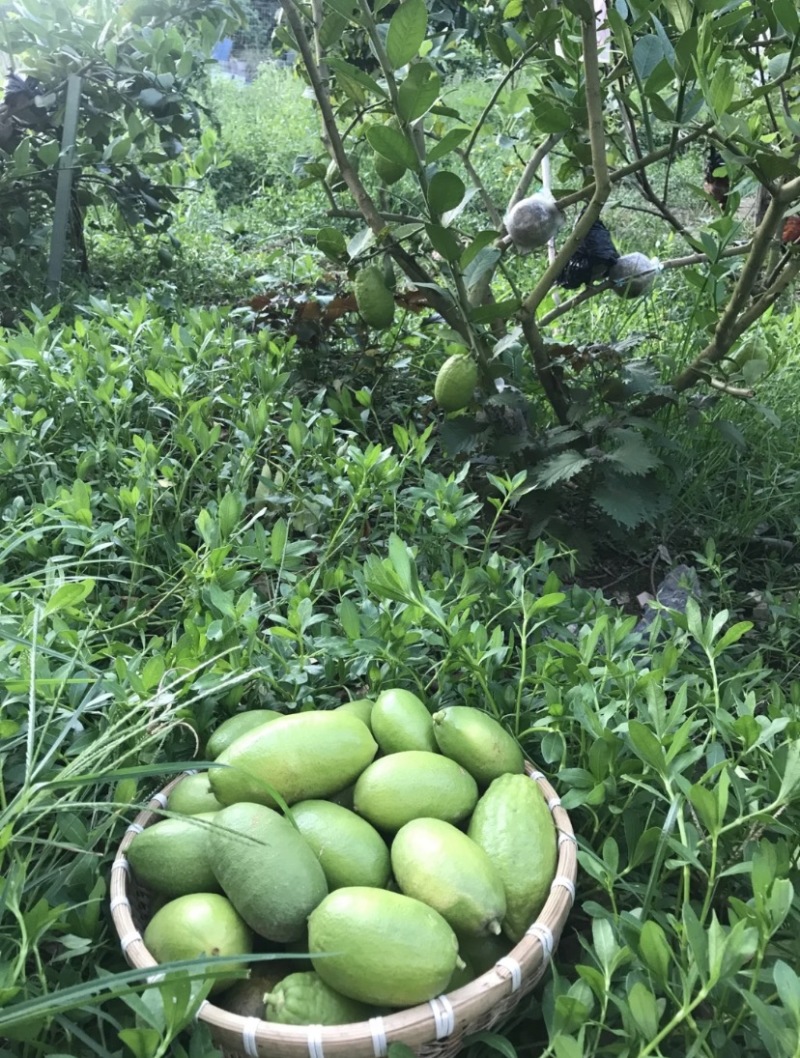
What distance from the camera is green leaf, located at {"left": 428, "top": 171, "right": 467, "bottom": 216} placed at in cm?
126

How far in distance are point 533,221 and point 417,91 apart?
0.30 meters

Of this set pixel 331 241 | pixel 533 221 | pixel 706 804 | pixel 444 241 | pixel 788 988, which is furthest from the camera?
pixel 331 241

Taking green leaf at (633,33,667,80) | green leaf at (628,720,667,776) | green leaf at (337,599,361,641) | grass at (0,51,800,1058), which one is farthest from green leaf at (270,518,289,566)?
green leaf at (633,33,667,80)

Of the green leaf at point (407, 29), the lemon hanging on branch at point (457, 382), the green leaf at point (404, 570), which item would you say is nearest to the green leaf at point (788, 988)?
the green leaf at point (404, 570)

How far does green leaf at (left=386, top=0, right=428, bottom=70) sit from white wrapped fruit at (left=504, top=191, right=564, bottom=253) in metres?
0.32

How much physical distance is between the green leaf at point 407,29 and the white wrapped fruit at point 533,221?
32 centimetres

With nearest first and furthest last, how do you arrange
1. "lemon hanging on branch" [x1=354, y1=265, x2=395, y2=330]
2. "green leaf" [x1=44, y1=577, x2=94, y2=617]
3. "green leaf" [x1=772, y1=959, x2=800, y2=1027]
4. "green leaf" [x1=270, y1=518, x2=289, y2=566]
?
"green leaf" [x1=772, y1=959, x2=800, y2=1027] → "green leaf" [x1=44, y1=577, x2=94, y2=617] → "green leaf" [x1=270, y1=518, x2=289, y2=566] → "lemon hanging on branch" [x1=354, y1=265, x2=395, y2=330]

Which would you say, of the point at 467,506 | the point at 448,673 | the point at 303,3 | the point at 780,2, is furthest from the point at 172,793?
the point at 303,3

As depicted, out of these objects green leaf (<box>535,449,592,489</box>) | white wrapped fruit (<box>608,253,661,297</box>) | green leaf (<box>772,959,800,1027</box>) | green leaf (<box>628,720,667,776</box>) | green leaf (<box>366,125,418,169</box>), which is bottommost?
green leaf (<box>772,959,800,1027</box>)

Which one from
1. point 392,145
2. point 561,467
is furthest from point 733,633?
point 392,145

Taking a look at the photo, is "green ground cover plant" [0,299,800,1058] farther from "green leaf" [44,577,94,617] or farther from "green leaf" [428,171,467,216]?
"green leaf" [428,171,467,216]

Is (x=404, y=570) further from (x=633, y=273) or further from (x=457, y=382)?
(x=633, y=273)

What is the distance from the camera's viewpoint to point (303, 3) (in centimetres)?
184

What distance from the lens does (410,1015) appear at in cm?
67
